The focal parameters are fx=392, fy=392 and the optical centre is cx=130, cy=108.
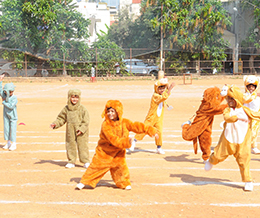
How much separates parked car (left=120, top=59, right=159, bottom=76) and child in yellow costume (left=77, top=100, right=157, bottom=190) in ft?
94.0

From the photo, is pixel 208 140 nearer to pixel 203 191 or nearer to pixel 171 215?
pixel 203 191

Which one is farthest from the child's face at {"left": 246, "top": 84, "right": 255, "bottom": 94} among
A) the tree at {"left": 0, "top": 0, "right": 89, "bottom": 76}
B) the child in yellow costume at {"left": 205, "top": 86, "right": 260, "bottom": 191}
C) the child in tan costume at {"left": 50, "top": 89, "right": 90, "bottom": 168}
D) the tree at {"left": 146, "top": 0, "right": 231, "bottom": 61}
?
the tree at {"left": 0, "top": 0, "right": 89, "bottom": 76}

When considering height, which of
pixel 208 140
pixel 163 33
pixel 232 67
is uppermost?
pixel 163 33

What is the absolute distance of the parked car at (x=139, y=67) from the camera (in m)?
35.0

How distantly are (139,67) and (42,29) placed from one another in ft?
29.7

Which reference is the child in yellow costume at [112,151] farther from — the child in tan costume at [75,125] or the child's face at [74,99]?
the child's face at [74,99]

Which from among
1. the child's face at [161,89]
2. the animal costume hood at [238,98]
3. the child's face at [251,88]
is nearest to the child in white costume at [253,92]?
the child's face at [251,88]

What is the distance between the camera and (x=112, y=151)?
250 inches

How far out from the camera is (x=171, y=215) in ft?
17.8

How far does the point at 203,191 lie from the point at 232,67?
108ft

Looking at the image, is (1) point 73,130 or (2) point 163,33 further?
(2) point 163,33

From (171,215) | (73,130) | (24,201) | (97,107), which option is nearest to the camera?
(171,215)

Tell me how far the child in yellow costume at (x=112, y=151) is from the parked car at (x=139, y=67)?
28.6 m

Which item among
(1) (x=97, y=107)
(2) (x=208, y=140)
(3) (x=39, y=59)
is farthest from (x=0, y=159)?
(3) (x=39, y=59)
